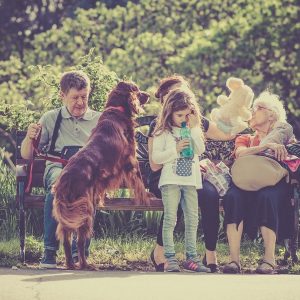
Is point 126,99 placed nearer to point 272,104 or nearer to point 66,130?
point 66,130

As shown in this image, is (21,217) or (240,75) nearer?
(21,217)

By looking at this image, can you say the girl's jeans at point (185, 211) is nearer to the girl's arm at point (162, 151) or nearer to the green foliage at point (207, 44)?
the girl's arm at point (162, 151)

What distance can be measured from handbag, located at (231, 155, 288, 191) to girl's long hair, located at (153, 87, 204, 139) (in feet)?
1.64

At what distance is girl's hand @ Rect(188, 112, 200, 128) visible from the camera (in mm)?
7965

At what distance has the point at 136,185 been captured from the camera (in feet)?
26.4

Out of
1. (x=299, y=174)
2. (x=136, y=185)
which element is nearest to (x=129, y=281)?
(x=136, y=185)

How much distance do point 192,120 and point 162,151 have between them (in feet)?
1.14

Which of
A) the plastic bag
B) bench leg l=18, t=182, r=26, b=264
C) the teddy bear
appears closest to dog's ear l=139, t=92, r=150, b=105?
the plastic bag

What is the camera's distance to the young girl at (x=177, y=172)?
25.4ft

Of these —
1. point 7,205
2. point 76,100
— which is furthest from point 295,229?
point 7,205

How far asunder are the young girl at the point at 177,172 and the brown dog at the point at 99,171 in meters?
0.22

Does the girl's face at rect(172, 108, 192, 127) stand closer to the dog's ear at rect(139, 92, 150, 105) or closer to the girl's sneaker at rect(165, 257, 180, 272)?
the dog's ear at rect(139, 92, 150, 105)

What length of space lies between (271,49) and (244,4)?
69.9 inches

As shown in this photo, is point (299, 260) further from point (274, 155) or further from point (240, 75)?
point (240, 75)
